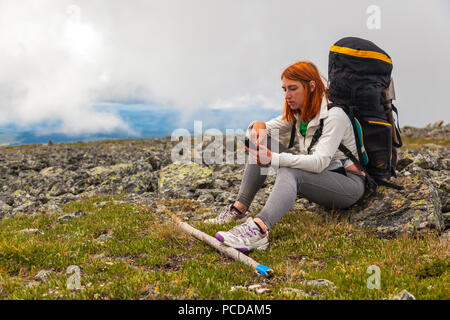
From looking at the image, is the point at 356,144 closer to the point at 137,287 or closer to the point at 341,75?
the point at 341,75

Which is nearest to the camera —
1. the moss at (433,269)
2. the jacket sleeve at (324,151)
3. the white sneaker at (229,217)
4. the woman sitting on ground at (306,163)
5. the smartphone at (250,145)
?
the moss at (433,269)

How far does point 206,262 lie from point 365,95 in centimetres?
485

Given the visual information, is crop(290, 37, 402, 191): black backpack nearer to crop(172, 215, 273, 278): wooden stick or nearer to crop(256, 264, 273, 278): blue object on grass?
crop(172, 215, 273, 278): wooden stick

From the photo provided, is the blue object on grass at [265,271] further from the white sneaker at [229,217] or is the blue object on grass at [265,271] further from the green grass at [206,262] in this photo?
the white sneaker at [229,217]

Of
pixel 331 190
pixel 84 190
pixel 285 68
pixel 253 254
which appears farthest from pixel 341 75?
pixel 84 190

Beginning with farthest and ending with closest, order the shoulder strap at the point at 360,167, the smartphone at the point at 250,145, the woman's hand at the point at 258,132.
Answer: the smartphone at the point at 250,145 → the woman's hand at the point at 258,132 → the shoulder strap at the point at 360,167

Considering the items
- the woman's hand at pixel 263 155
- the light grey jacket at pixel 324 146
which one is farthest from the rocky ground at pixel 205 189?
the woman's hand at pixel 263 155

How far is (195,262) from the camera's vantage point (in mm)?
7000

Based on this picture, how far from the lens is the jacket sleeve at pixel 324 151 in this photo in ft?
24.9

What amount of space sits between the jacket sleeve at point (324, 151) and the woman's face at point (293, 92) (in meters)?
0.74

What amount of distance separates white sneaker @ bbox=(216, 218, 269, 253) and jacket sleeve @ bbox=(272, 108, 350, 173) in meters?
1.47

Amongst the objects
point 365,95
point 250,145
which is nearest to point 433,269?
point 365,95

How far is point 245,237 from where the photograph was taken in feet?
24.0
